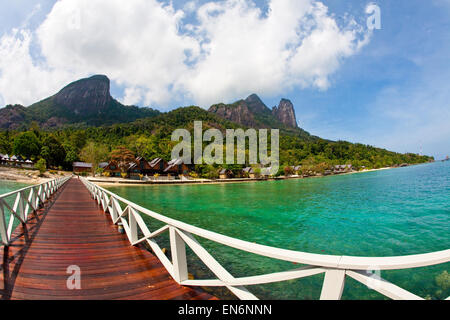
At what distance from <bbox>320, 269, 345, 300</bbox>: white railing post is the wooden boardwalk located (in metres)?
1.56

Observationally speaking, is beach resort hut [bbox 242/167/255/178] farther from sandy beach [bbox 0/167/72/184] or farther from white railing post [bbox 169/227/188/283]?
white railing post [bbox 169/227/188/283]

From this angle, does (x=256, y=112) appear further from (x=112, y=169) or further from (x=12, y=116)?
(x=12, y=116)

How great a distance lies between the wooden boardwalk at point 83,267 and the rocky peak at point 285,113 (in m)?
181

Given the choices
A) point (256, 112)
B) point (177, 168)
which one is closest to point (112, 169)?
point (177, 168)

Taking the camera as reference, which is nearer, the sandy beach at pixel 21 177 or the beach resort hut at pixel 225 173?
the sandy beach at pixel 21 177

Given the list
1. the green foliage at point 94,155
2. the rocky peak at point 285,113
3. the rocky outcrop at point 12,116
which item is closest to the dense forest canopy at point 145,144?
the green foliage at point 94,155

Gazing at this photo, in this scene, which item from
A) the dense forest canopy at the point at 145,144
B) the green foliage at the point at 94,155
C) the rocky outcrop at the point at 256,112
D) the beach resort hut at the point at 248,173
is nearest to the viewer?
the green foliage at the point at 94,155

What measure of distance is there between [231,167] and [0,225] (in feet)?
176

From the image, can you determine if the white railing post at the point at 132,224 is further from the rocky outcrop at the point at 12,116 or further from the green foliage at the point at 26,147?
the rocky outcrop at the point at 12,116

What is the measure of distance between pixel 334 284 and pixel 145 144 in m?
70.8

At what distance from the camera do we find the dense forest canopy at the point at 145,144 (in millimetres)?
52216

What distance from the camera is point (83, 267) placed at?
125 inches

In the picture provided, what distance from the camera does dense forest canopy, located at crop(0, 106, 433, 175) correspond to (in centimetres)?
5222

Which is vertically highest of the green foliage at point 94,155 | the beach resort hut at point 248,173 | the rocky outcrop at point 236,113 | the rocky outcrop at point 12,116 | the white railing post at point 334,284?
the rocky outcrop at point 236,113
